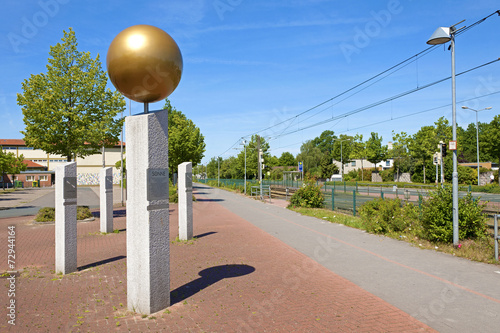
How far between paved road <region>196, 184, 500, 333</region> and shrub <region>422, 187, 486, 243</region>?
836 millimetres

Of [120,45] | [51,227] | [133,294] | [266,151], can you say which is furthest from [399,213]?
[266,151]

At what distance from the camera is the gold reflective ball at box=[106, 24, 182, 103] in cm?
488

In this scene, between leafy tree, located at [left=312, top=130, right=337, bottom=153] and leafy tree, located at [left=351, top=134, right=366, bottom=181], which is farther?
leafy tree, located at [left=312, top=130, right=337, bottom=153]

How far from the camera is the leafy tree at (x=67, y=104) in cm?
1493

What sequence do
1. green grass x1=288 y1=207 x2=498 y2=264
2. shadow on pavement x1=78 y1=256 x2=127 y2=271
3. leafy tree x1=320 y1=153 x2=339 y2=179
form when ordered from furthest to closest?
1. leafy tree x1=320 y1=153 x2=339 y2=179
2. green grass x1=288 y1=207 x2=498 y2=264
3. shadow on pavement x1=78 y1=256 x2=127 y2=271

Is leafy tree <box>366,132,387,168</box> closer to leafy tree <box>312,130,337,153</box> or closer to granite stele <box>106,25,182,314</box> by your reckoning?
leafy tree <box>312,130,337,153</box>

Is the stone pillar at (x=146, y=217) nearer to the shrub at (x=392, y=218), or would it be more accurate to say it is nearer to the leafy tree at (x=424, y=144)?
the shrub at (x=392, y=218)

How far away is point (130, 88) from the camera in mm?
5172

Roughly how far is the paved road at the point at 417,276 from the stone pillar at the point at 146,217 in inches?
144

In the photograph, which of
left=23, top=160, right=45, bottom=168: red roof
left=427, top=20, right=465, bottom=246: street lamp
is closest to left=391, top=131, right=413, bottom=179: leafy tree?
left=427, top=20, right=465, bottom=246: street lamp

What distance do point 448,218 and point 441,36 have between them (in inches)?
197

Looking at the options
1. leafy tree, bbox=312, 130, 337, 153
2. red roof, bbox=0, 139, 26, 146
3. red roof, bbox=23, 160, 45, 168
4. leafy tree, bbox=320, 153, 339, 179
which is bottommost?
leafy tree, bbox=320, 153, 339, 179

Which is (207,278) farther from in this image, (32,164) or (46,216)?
(32,164)

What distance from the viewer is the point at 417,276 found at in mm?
6996
